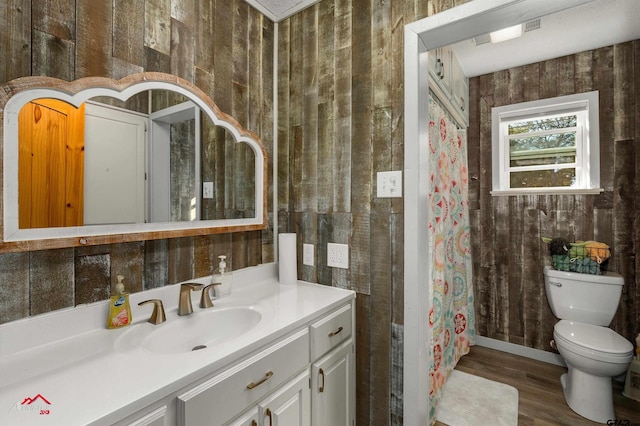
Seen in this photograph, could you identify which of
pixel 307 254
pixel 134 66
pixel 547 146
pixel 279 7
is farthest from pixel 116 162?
pixel 547 146

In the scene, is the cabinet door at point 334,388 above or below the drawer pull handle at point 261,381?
below

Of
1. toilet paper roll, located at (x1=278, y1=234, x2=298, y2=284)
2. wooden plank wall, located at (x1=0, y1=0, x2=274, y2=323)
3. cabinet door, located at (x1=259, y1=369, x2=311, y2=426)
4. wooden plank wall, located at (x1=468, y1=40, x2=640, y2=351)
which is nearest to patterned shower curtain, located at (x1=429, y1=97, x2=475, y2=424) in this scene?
wooden plank wall, located at (x1=468, y1=40, x2=640, y2=351)

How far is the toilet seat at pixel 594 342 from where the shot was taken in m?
1.74

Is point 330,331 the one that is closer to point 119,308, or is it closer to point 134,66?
point 119,308

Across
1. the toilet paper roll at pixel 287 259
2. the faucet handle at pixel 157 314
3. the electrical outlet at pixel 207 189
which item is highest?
the electrical outlet at pixel 207 189

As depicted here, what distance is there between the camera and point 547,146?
8.53 feet

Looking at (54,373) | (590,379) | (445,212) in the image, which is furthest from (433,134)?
(54,373)

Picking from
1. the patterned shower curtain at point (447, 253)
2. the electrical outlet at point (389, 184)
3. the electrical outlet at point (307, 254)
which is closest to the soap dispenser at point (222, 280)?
the electrical outlet at point (307, 254)

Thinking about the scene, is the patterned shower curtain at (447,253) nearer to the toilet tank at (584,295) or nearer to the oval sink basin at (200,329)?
the toilet tank at (584,295)

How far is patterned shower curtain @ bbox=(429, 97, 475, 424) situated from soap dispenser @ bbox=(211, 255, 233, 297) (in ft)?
3.60

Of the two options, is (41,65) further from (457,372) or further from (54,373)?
(457,372)

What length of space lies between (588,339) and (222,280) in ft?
7.43

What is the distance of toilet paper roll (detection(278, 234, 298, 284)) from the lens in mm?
1594

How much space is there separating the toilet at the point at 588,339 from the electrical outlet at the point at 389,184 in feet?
5.36
